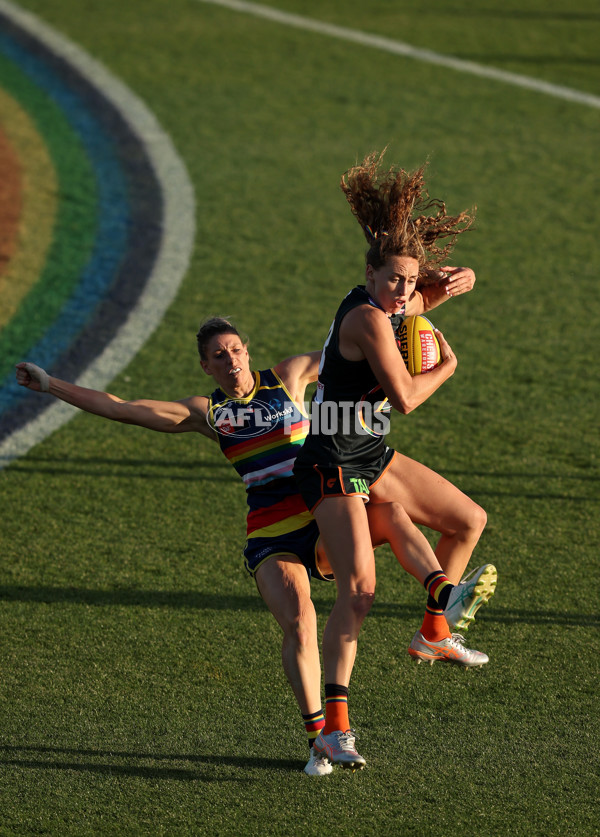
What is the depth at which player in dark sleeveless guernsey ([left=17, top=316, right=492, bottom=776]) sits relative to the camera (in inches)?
226

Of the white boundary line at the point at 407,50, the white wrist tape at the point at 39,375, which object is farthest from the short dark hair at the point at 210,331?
the white boundary line at the point at 407,50

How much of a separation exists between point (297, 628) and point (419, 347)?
1.51 m

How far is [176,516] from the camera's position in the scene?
26.9 ft

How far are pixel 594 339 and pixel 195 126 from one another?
731 cm

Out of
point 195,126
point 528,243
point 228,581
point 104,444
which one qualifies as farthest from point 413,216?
point 195,126

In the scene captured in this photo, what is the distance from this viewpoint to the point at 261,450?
618cm

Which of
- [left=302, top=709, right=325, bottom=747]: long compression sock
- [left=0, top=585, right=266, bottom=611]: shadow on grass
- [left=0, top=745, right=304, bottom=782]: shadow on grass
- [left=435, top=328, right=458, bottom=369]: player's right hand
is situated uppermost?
[left=435, top=328, right=458, bottom=369]: player's right hand

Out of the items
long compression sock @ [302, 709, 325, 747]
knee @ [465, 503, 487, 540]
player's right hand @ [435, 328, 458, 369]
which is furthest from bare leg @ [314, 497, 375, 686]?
player's right hand @ [435, 328, 458, 369]

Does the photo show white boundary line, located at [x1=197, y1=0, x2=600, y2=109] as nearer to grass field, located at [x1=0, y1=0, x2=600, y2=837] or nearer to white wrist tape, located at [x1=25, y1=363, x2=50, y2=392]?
grass field, located at [x1=0, y1=0, x2=600, y2=837]

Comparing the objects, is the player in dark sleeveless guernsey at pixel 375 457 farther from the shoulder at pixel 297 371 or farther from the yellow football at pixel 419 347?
the shoulder at pixel 297 371

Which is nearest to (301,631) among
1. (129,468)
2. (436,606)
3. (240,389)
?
(436,606)

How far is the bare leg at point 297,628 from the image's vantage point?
5570mm

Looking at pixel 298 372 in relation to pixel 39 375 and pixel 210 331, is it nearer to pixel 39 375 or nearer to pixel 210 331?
pixel 210 331

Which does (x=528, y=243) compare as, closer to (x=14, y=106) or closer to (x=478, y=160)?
(x=478, y=160)
